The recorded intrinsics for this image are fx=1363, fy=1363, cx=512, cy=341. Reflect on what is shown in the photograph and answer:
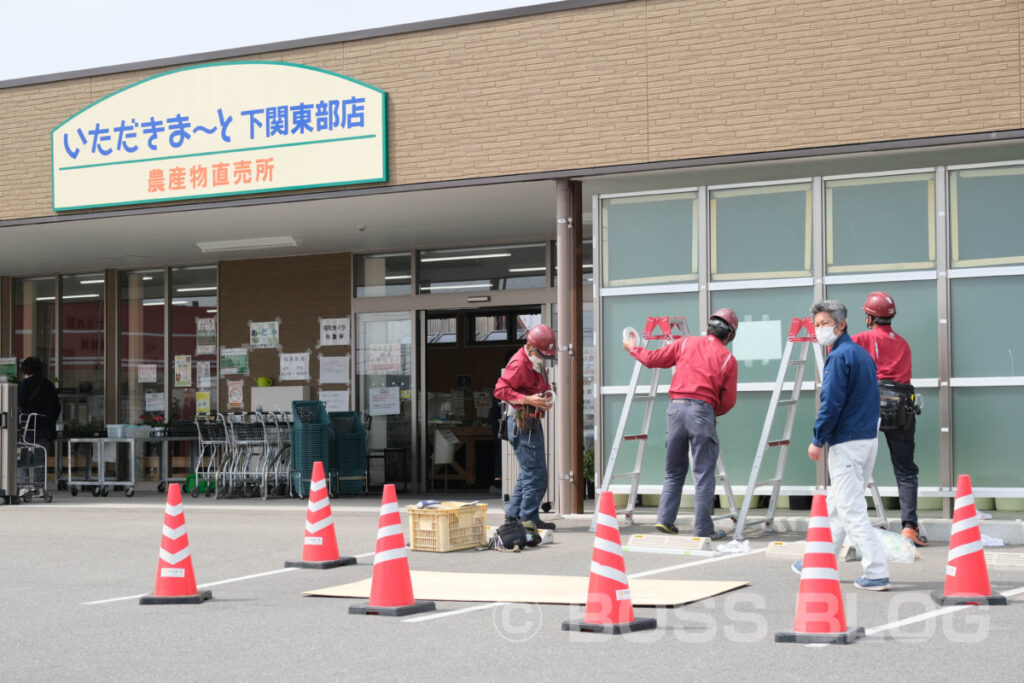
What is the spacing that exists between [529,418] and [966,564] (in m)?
4.59

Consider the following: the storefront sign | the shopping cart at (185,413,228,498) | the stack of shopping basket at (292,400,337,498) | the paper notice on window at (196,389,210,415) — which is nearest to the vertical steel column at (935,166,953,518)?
the storefront sign

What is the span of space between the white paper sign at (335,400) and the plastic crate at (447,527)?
8.42 metres

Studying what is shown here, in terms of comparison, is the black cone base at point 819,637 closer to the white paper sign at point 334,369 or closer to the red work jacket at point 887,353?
the red work jacket at point 887,353

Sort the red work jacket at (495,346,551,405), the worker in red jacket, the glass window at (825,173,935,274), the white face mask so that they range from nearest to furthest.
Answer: the white face mask
the worker in red jacket
the red work jacket at (495,346,551,405)
the glass window at (825,173,935,274)

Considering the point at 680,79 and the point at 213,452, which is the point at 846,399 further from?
the point at 213,452

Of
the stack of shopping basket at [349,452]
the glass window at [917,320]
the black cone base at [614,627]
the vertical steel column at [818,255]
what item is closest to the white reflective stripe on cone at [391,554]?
the black cone base at [614,627]

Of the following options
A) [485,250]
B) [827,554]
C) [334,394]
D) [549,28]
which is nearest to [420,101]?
[549,28]

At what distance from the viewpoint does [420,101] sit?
1484 cm

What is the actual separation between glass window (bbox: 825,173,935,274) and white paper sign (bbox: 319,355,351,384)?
878cm

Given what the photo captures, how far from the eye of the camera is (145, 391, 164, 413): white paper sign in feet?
70.9

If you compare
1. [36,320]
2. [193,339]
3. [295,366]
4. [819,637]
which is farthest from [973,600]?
[36,320]

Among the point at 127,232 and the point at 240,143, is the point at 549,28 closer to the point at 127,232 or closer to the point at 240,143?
the point at 240,143

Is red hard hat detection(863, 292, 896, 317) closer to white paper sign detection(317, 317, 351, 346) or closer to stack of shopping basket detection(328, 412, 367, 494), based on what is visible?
stack of shopping basket detection(328, 412, 367, 494)

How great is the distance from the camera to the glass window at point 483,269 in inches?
744
